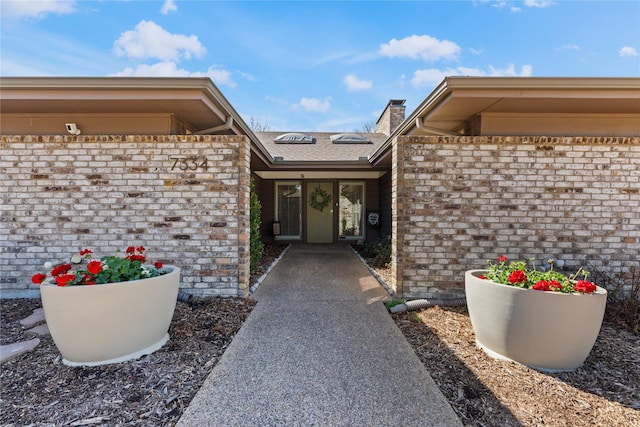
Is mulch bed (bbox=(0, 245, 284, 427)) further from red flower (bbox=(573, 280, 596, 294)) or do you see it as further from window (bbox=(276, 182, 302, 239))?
window (bbox=(276, 182, 302, 239))

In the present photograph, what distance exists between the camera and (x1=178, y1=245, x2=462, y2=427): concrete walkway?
5.99ft

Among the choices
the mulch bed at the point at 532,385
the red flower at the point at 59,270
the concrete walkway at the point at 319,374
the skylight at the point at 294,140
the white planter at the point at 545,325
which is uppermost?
the skylight at the point at 294,140

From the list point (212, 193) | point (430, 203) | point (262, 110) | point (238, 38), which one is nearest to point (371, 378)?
point (430, 203)

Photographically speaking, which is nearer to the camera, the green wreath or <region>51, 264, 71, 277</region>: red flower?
<region>51, 264, 71, 277</region>: red flower

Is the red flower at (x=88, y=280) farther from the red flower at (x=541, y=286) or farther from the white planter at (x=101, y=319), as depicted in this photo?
the red flower at (x=541, y=286)

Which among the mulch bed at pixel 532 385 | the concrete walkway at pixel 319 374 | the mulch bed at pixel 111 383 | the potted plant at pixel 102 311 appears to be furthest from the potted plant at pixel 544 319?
the potted plant at pixel 102 311

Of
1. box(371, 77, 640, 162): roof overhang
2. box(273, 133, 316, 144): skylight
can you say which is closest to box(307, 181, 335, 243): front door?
→ box(273, 133, 316, 144): skylight

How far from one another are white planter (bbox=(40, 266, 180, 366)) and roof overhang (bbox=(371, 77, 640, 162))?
3649 mm

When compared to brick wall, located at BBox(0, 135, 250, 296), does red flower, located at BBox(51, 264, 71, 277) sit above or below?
below

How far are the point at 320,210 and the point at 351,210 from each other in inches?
39.2

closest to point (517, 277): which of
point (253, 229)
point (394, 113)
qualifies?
point (253, 229)

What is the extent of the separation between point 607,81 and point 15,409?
19.7 ft

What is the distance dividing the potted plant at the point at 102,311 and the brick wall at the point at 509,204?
299 centimetres

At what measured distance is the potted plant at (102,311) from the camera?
89.0 inches
